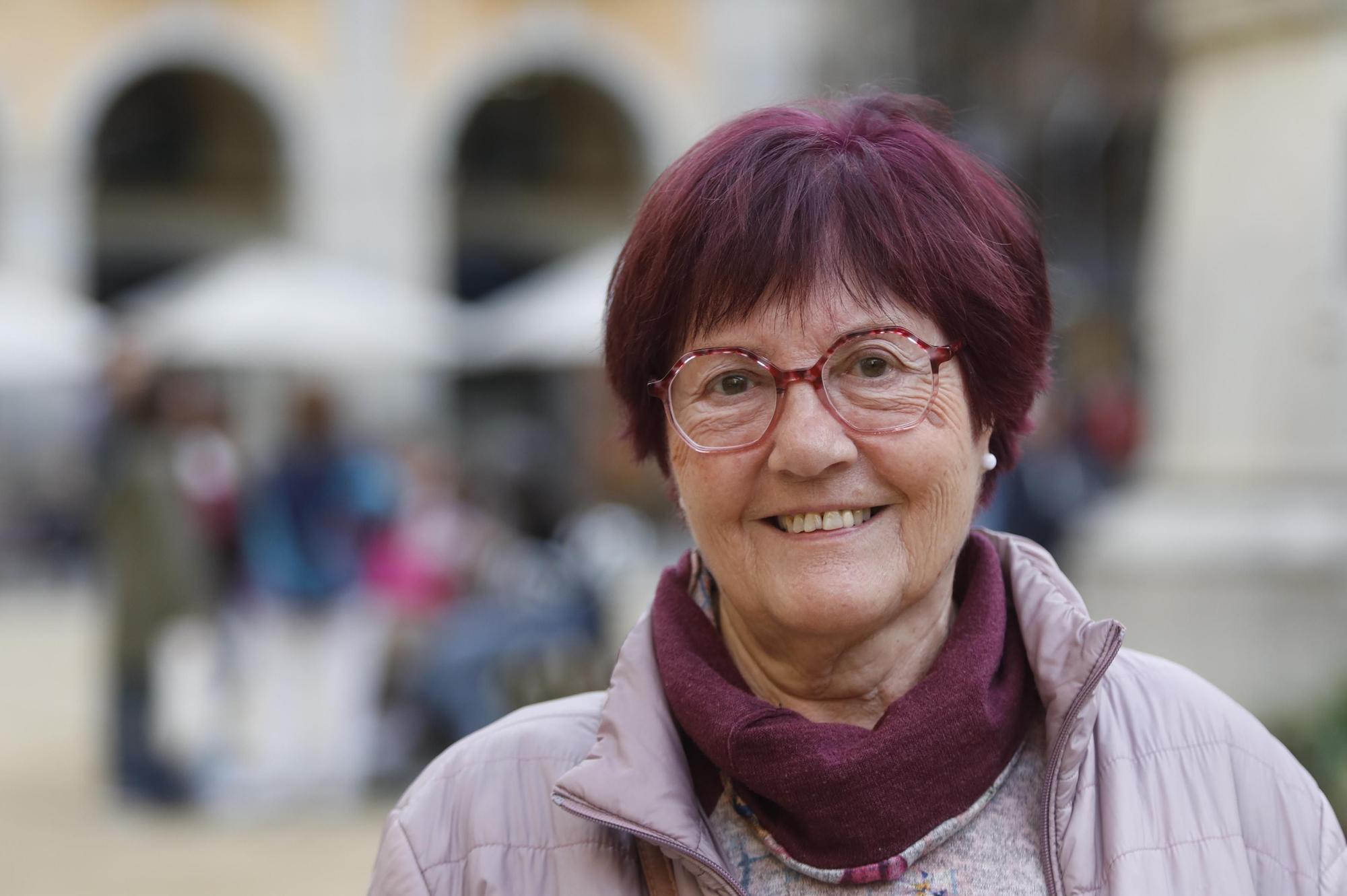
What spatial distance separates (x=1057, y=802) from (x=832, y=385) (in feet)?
1.83

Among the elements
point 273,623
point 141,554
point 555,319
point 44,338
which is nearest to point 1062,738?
point 273,623

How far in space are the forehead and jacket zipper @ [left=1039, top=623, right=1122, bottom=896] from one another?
46cm

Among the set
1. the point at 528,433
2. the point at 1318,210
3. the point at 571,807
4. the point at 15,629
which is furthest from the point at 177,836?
the point at 528,433

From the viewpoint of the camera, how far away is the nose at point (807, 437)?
1.88 meters

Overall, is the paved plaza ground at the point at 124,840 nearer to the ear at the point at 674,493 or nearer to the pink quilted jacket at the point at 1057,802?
the ear at the point at 674,493

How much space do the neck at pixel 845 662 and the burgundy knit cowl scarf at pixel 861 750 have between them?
1.9 inches

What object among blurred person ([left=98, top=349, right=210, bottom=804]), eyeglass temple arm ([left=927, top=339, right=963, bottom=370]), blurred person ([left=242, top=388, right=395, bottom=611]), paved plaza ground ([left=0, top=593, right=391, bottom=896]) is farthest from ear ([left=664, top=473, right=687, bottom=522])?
blurred person ([left=98, top=349, right=210, bottom=804])

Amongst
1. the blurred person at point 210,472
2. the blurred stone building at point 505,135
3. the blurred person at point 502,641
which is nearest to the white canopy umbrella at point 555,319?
the blurred stone building at point 505,135

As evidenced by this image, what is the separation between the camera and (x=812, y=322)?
1.90m

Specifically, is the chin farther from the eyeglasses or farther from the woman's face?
the eyeglasses

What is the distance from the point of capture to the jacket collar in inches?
72.2

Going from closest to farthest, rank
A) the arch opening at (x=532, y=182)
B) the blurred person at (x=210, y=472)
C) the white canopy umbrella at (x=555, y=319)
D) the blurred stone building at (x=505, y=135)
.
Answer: the blurred person at (x=210, y=472) → the white canopy umbrella at (x=555, y=319) → the blurred stone building at (x=505, y=135) → the arch opening at (x=532, y=182)

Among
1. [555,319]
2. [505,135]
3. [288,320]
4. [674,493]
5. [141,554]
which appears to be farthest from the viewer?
[505,135]

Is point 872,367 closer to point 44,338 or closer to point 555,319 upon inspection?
point 555,319
